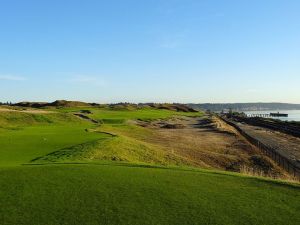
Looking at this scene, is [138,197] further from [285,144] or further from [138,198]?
[285,144]

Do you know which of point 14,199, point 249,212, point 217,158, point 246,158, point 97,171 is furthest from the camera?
point 246,158

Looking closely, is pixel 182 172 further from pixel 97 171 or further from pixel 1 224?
pixel 1 224

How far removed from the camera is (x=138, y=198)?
9750 millimetres

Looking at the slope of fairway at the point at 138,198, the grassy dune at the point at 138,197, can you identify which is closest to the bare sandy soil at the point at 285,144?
the grassy dune at the point at 138,197

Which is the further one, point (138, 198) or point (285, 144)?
point (285, 144)

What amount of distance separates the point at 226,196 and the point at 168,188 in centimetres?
158

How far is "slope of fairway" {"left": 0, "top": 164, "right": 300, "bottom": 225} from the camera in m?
8.57

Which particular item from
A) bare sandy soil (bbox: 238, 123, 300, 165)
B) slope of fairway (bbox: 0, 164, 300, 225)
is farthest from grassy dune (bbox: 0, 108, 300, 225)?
bare sandy soil (bbox: 238, 123, 300, 165)

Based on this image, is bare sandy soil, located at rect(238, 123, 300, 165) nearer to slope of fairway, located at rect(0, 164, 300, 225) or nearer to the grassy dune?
the grassy dune

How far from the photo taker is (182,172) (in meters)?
13.1

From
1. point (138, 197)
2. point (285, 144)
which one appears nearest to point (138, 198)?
point (138, 197)

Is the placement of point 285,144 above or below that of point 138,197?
below

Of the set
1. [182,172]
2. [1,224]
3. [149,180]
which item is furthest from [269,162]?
[1,224]

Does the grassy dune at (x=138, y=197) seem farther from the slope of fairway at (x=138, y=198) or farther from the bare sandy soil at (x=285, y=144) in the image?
the bare sandy soil at (x=285, y=144)
